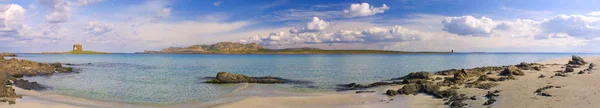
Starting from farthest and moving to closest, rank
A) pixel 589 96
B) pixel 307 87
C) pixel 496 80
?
pixel 307 87 < pixel 496 80 < pixel 589 96

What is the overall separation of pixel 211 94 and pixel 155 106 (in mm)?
5382

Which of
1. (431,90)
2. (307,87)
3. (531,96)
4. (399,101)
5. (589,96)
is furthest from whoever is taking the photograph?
(307,87)

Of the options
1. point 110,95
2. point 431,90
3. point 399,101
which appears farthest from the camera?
point 110,95

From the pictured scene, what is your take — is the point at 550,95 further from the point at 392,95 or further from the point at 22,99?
the point at 22,99

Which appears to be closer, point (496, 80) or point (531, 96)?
point (531, 96)

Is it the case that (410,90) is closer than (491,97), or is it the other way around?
(491,97)

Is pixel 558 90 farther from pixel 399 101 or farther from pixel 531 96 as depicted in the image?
pixel 399 101

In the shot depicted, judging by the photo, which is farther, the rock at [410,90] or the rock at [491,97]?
the rock at [410,90]

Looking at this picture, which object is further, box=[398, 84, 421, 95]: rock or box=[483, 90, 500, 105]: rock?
box=[398, 84, 421, 95]: rock

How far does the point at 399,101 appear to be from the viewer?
18.4 metres

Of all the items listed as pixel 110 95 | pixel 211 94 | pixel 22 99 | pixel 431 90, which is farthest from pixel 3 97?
pixel 431 90

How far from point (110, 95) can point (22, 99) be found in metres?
4.58

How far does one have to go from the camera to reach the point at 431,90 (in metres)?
20.1

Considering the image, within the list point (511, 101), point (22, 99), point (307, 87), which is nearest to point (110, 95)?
point (22, 99)
